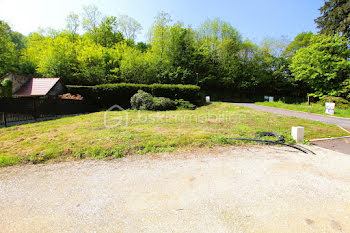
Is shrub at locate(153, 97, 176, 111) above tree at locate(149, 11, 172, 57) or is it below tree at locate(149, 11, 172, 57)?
below

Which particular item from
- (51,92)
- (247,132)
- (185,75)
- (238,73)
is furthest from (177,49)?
(247,132)

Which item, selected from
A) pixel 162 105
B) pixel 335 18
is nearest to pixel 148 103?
pixel 162 105

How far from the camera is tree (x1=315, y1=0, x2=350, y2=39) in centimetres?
2041

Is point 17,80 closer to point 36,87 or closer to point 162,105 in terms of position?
point 36,87

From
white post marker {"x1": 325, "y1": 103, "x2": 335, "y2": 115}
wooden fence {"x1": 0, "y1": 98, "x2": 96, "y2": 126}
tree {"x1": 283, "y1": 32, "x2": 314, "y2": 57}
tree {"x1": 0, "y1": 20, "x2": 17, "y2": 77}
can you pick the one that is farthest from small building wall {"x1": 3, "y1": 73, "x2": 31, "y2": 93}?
tree {"x1": 283, "y1": 32, "x2": 314, "y2": 57}

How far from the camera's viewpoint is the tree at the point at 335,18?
804 inches

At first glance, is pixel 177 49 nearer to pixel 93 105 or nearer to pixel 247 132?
pixel 93 105

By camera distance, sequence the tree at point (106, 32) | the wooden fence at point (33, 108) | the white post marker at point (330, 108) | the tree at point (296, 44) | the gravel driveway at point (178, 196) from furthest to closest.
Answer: the tree at point (296, 44)
the tree at point (106, 32)
the white post marker at point (330, 108)
the wooden fence at point (33, 108)
the gravel driveway at point (178, 196)

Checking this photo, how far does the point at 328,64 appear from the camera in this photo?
66.9 ft

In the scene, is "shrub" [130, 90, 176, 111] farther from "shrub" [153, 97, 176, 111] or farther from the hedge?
the hedge

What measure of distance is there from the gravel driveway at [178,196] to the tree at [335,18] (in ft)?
90.0

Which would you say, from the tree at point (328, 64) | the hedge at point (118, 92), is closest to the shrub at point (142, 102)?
the hedge at point (118, 92)

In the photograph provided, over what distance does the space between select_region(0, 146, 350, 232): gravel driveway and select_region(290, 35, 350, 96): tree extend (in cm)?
2326

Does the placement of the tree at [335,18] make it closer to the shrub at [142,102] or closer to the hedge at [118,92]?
the hedge at [118,92]
